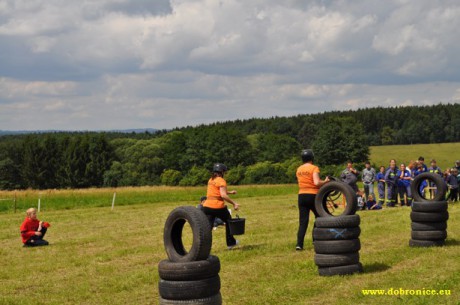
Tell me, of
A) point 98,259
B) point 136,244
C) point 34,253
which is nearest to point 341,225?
point 98,259

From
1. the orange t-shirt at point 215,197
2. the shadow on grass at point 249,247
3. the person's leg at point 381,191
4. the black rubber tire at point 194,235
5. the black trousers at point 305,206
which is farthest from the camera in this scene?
the person's leg at point 381,191

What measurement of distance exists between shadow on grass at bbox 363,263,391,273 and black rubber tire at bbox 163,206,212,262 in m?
4.18

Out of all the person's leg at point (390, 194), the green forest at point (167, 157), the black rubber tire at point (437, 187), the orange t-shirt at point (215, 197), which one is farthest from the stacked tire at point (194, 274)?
the green forest at point (167, 157)

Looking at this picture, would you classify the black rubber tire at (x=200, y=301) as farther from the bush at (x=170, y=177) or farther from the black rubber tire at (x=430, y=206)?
the bush at (x=170, y=177)

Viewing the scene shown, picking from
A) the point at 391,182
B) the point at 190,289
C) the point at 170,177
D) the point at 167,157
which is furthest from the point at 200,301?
the point at 167,157

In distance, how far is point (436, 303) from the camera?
324 inches

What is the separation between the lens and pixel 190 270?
738 centimetres

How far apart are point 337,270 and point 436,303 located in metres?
2.32

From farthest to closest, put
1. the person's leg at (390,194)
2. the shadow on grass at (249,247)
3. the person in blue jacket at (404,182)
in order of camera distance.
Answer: the person's leg at (390,194), the person in blue jacket at (404,182), the shadow on grass at (249,247)

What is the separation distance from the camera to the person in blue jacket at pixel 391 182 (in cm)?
2572

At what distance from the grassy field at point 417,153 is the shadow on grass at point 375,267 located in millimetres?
96809

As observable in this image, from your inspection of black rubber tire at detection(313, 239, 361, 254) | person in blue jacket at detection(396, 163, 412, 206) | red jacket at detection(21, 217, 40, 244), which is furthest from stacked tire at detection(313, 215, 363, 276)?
person in blue jacket at detection(396, 163, 412, 206)

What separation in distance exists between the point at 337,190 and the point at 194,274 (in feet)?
15.3

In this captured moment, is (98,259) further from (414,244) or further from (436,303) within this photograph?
(436,303)
